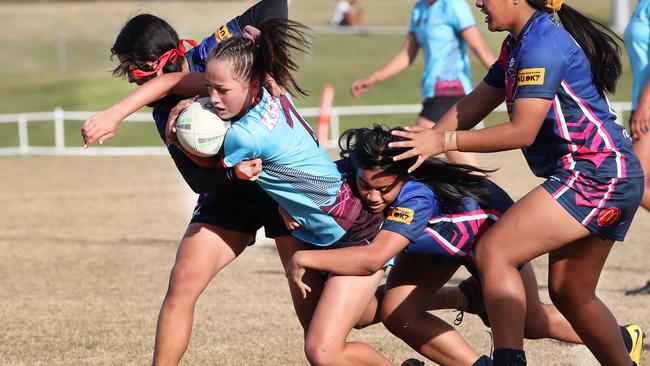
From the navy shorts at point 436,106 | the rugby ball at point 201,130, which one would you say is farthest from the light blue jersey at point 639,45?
the rugby ball at point 201,130

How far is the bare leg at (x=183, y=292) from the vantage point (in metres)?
4.67

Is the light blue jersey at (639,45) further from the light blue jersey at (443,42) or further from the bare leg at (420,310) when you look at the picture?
the bare leg at (420,310)

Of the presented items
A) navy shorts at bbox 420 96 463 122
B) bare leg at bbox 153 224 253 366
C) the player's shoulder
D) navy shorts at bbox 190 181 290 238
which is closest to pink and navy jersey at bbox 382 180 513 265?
navy shorts at bbox 190 181 290 238

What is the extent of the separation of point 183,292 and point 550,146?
67.2 inches

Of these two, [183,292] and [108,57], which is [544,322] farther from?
[108,57]

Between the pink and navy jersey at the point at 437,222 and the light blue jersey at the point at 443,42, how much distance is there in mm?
4633

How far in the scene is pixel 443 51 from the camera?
9156 millimetres

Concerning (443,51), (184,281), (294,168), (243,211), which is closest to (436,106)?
(443,51)

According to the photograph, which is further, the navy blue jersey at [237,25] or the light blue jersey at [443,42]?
the light blue jersey at [443,42]

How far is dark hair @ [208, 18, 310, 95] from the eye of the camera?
4.20 m

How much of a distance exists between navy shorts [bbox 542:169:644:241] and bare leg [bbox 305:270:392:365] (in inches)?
31.5

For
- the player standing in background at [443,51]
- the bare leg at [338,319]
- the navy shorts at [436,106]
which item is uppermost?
the bare leg at [338,319]

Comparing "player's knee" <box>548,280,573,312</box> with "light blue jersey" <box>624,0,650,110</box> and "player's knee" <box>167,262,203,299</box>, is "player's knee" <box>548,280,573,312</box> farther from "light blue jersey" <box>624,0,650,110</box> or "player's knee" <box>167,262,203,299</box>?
"light blue jersey" <box>624,0,650,110</box>

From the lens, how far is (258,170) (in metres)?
4.19
